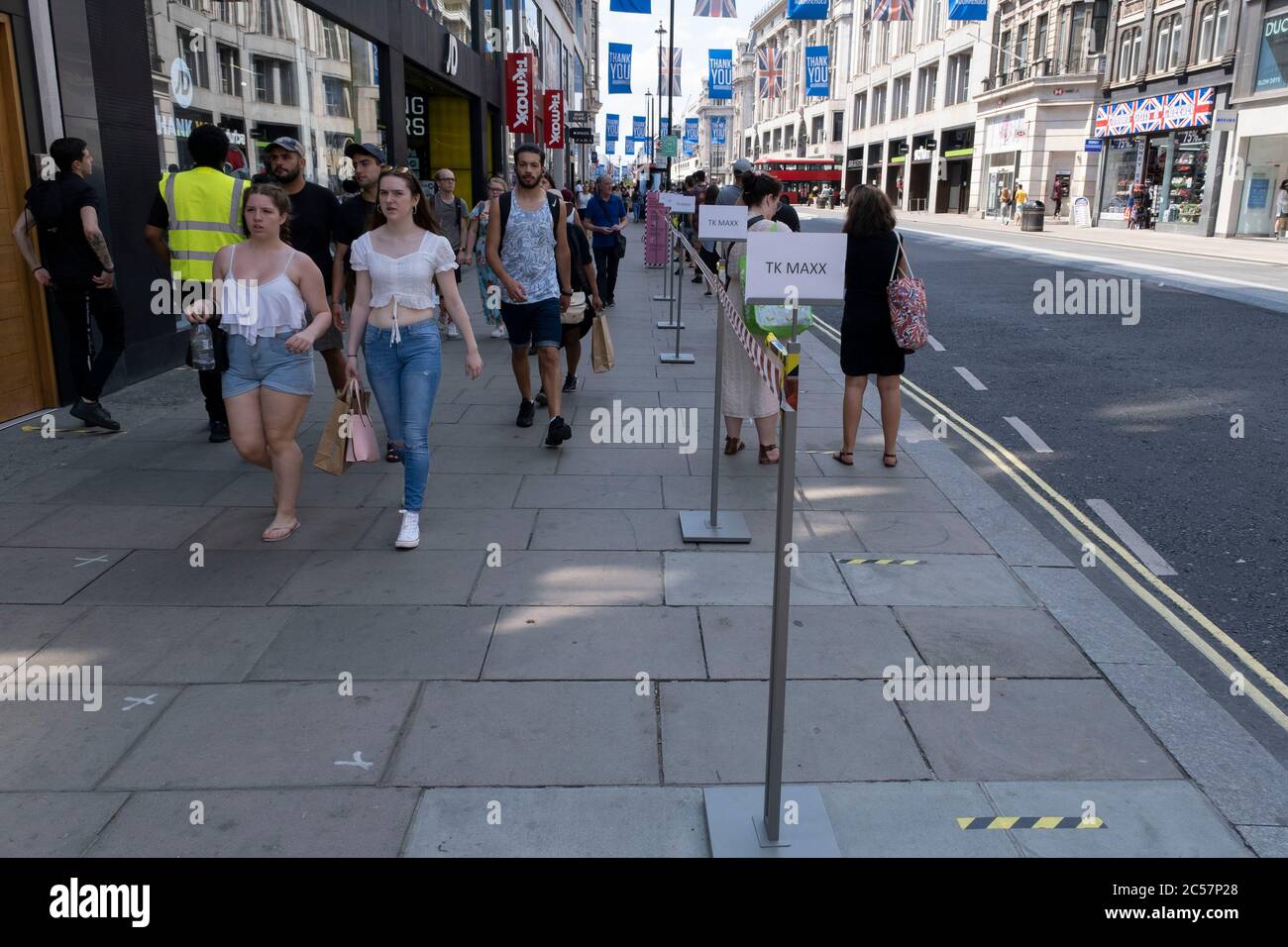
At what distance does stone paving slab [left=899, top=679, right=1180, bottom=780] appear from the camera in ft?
10.7

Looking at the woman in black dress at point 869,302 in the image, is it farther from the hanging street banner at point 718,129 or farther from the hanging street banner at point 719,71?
the hanging street banner at point 718,129

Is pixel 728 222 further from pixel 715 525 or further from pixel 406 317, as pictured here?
pixel 406 317

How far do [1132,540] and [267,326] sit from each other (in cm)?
474

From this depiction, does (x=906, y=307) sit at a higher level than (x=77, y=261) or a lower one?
lower

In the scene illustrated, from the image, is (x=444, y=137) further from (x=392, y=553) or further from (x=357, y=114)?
(x=392, y=553)

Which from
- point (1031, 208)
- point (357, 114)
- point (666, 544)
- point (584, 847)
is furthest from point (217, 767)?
point (1031, 208)

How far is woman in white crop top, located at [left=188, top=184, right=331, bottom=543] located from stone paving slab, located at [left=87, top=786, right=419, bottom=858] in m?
2.41

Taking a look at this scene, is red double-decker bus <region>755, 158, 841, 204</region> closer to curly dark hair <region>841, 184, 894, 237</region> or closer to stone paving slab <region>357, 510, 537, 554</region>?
curly dark hair <region>841, 184, 894, 237</region>

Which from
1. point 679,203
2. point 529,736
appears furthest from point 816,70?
point 529,736

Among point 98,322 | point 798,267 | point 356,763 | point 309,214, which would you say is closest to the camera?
→ point 798,267

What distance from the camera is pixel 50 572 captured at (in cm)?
482

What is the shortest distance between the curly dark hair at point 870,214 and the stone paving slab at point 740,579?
2285mm

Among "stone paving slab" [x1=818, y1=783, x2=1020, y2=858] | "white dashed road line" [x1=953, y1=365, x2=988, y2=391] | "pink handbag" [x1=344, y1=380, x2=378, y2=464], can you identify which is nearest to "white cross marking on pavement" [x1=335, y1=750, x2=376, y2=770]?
"stone paving slab" [x1=818, y1=783, x2=1020, y2=858]

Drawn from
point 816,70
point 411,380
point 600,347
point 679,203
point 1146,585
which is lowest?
point 1146,585
